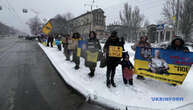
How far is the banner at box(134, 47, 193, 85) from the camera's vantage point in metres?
3.19

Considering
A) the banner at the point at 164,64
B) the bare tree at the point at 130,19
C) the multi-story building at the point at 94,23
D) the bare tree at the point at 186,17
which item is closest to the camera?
the banner at the point at 164,64

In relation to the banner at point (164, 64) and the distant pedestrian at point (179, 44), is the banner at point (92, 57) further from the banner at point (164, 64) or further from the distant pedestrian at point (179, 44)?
the distant pedestrian at point (179, 44)

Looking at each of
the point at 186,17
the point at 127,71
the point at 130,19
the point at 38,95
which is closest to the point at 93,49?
the point at 127,71

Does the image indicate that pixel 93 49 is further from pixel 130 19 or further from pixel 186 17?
pixel 130 19

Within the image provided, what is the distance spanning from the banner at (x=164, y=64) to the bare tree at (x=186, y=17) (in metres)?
20.8

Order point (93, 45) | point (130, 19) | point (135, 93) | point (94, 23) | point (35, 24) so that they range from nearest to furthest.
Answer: point (135, 93)
point (93, 45)
point (130, 19)
point (94, 23)
point (35, 24)

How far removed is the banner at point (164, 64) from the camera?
3.19 meters

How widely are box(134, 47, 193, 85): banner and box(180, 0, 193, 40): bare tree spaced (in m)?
20.8

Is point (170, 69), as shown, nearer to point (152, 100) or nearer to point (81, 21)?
point (152, 100)

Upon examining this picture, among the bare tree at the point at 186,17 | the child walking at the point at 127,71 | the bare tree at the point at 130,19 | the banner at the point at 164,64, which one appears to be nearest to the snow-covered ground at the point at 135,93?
the child walking at the point at 127,71

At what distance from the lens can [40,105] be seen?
287 centimetres

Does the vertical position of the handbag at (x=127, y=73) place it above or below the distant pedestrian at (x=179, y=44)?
below

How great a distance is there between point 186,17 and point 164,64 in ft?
69.7

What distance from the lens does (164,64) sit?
348cm
